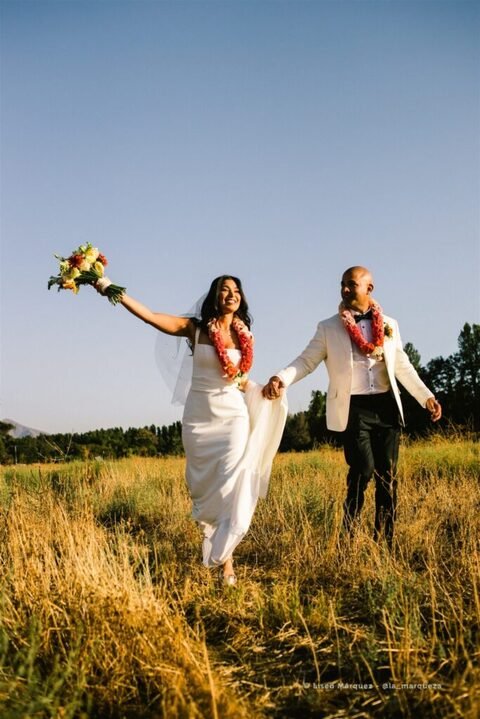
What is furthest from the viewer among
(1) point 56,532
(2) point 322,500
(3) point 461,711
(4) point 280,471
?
(4) point 280,471

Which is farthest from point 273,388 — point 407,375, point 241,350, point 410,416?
point 410,416

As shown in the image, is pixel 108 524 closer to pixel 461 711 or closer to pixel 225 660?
pixel 225 660

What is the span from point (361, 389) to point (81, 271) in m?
2.91

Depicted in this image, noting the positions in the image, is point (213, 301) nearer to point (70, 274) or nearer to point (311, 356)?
point (311, 356)

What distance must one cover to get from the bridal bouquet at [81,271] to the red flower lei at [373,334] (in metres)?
2.21

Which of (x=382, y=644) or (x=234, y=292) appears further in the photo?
(x=234, y=292)

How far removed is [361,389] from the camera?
5809 mm

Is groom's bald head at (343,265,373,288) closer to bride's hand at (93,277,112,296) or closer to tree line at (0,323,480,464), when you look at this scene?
bride's hand at (93,277,112,296)

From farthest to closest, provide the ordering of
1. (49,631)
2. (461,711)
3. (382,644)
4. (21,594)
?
(21,594) → (382,644) → (49,631) → (461,711)

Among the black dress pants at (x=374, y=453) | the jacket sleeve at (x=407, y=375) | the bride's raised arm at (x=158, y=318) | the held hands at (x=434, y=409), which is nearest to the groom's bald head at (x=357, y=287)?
the jacket sleeve at (x=407, y=375)

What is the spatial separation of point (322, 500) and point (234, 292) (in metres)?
3.21

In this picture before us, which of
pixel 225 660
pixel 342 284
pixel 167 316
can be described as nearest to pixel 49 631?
pixel 225 660

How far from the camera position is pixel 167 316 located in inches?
227

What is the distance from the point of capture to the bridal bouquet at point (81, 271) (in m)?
5.69
